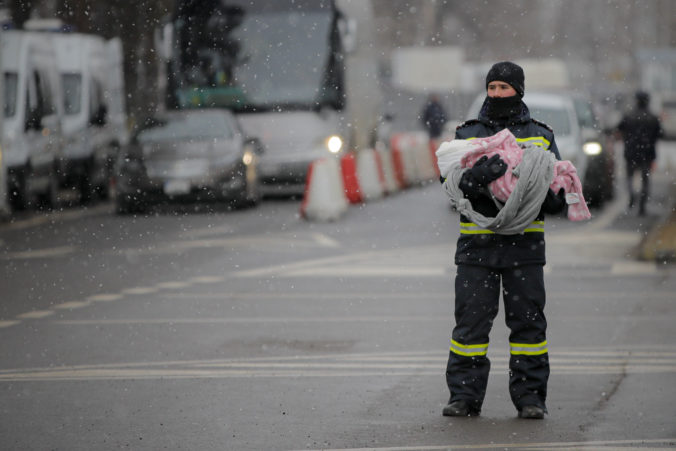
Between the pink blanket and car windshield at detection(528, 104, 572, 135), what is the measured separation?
14.6m

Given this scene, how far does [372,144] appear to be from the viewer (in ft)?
97.5

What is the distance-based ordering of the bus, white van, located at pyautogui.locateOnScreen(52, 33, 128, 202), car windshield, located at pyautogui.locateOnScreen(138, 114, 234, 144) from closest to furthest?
1. car windshield, located at pyautogui.locateOnScreen(138, 114, 234, 144)
2. white van, located at pyautogui.locateOnScreen(52, 33, 128, 202)
3. the bus

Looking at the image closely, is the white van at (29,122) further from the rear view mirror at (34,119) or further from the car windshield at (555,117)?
the car windshield at (555,117)

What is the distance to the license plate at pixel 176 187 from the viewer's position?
21.6 metres

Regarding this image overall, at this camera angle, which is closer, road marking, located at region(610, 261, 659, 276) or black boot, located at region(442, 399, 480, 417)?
black boot, located at region(442, 399, 480, 417)

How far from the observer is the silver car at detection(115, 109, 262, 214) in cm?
2164

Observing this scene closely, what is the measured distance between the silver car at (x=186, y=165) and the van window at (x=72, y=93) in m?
2.65

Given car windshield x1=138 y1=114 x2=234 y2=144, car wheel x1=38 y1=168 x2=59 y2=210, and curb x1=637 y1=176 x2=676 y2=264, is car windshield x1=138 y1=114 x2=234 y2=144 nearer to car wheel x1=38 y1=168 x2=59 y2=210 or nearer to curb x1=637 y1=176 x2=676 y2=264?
car wheel x1=38 y1=168 x2=59 y2=210

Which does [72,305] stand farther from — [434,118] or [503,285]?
[434,118]

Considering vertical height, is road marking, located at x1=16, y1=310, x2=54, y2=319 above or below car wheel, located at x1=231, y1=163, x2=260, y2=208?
above

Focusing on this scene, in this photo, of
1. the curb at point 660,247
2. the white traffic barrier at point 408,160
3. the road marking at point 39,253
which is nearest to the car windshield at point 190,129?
the road marking at point 39,253

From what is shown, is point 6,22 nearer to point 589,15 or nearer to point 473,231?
point 473,231

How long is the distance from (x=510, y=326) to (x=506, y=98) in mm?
1081

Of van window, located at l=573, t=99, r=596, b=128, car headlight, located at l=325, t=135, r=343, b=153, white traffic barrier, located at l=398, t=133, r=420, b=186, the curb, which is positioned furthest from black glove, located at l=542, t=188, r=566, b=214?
white traffic barrier, located at l=398, t=133, r=420, b=186
